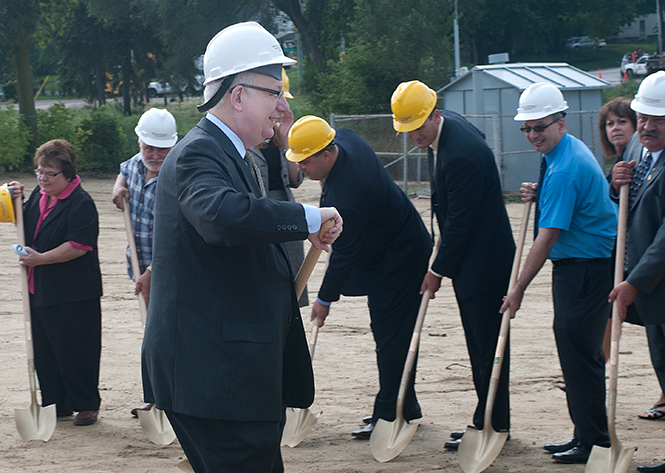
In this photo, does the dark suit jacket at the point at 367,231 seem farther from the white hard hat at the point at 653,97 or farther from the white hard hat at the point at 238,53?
the white hard hat at the point at 238,53

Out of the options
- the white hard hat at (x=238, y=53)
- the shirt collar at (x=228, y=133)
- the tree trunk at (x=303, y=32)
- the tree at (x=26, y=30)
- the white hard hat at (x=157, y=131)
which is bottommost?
the shirt collar at (x=228, y=133)

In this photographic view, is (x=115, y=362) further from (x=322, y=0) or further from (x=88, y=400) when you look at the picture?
(x=322, y=0)

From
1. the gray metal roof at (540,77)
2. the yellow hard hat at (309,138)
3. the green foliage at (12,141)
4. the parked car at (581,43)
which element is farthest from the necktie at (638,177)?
the parked car at (581,43)

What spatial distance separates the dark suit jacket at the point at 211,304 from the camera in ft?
7.45

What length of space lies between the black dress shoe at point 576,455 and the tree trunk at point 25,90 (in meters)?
18.3

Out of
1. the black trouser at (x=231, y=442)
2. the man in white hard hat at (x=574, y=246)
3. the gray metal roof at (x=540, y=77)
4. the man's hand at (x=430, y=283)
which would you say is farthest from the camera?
the gray metal roof at (x=540, y=77)

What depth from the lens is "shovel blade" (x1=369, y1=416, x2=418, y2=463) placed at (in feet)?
14.6

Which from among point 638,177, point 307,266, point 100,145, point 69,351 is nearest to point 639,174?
point 638,177

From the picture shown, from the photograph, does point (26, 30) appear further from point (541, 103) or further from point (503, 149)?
point (541, 103)

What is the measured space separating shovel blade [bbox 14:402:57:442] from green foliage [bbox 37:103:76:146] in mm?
16371

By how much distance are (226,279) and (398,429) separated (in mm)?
2641

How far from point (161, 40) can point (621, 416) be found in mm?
37973

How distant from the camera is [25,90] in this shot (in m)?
19.8

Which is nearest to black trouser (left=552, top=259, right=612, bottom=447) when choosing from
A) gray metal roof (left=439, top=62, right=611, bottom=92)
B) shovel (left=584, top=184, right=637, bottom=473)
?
shovel (left=584, top=184, right=637, bottom=473)
